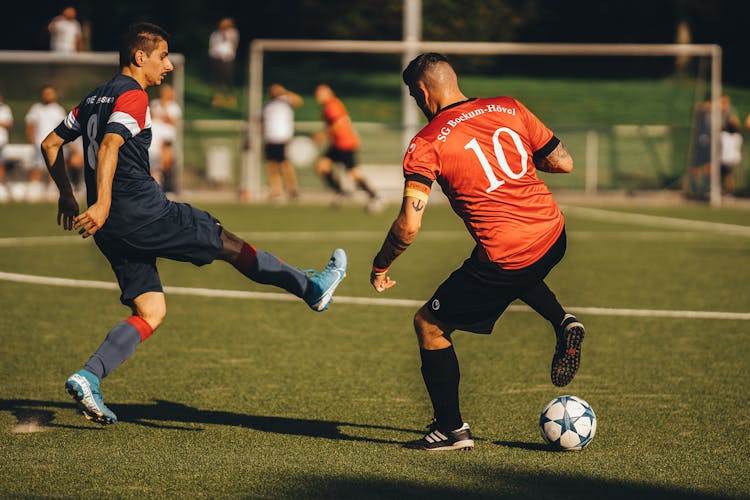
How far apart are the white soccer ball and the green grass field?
0.07m

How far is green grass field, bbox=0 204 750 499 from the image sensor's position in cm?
538

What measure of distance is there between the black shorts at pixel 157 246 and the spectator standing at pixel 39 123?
1740cm

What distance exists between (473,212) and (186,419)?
1.93m

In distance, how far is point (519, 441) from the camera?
6215 millimetres

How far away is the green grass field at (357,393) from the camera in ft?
17.7

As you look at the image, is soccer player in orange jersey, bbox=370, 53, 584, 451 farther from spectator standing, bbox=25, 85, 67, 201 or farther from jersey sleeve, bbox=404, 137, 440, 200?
spectator standing, bbox=25, 85, 67, 201

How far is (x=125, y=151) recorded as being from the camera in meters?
6.29

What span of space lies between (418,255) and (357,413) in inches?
331

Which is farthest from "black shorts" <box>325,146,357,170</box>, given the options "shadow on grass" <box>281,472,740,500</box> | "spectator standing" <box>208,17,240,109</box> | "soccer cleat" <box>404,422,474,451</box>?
"shadow on grass" <box>281,472,740,500</box>

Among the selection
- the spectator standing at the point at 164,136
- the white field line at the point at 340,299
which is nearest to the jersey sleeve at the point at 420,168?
the white field line at the point at 340,299

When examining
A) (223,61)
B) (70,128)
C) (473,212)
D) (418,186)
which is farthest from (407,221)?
(223,61)

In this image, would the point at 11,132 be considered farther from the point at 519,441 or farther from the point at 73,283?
the point at 519,441

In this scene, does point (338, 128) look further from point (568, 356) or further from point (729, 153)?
point (568, 356)

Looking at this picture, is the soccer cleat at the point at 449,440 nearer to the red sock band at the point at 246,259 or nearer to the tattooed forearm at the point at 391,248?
the tattooed forearm at the point at 391,248
